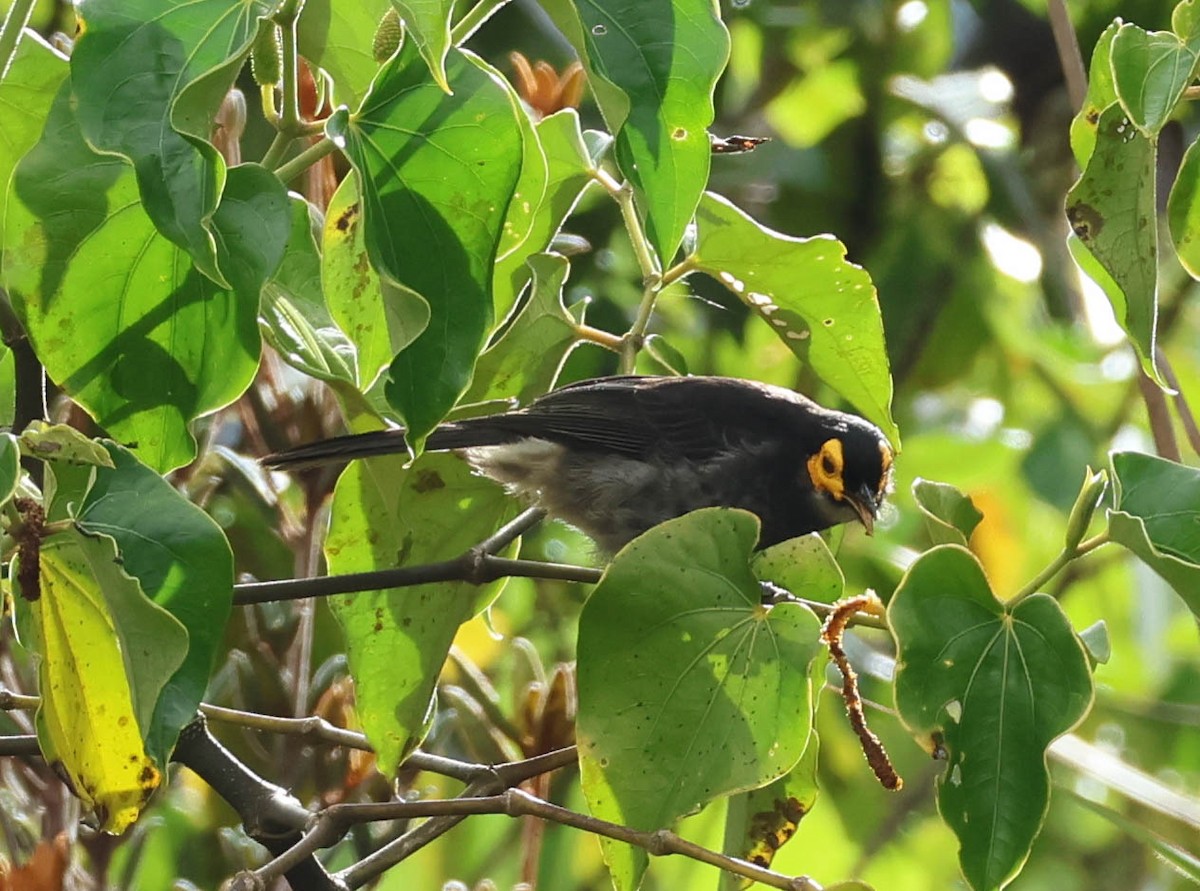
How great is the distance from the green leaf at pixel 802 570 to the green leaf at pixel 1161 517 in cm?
42

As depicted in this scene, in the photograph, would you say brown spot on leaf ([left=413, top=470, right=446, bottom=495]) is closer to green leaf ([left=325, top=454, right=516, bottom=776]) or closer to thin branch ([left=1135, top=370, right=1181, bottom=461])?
green leaf ([left=325, top=454, right=516, bottom=776])

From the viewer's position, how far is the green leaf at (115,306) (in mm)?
1670

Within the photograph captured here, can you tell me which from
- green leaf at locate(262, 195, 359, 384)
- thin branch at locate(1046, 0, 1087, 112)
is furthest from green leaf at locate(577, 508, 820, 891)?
thin branch at locate(1046, 0, 1087, 112)

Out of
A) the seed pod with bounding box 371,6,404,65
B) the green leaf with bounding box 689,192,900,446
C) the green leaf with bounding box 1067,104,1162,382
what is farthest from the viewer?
the green leaf with bounding box 689,192,900,446

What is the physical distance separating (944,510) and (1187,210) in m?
0.46

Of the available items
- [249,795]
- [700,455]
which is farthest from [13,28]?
[700,455]

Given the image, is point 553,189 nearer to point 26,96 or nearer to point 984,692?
point 26,96

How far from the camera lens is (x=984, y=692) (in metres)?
1.78

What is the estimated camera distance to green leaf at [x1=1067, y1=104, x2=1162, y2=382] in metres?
1.76

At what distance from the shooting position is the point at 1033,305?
5.11m

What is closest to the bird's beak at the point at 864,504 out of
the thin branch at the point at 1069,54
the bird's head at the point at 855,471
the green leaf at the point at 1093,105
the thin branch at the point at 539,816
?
the bird's head at the point at 855,471

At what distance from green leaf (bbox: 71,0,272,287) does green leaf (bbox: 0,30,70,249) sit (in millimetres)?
372

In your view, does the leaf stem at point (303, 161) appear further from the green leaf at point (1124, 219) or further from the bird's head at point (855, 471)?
Answer: the bird's head at point (855, 471)

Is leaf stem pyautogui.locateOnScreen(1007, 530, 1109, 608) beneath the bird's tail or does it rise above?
above
